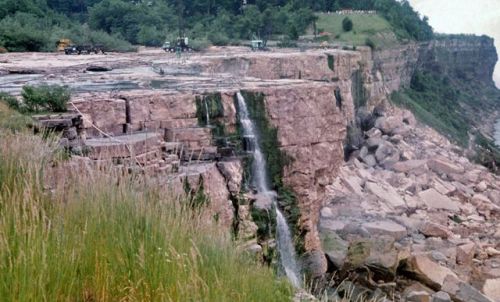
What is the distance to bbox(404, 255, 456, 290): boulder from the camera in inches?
627

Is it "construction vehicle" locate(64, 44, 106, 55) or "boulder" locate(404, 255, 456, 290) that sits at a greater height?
"construction vehicle" locate(64, 44, 106, 55)

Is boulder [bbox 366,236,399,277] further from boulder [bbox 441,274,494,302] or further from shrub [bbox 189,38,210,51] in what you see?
shrub [bbox 189,38,210,51]

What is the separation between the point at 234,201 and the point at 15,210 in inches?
316

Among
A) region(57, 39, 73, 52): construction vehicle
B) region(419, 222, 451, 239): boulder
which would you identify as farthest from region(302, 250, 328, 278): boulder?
region(57, 39, 73, 52): construction vehicle

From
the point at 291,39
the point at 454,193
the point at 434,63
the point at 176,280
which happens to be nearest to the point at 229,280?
the point at 176,280

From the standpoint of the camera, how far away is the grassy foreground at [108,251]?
138 inches

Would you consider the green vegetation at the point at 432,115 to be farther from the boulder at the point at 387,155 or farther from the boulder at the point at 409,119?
the boulder at the point at 387,155

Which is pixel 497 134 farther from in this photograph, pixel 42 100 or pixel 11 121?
pixel 11 121

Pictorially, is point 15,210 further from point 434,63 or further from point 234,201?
point 434,63

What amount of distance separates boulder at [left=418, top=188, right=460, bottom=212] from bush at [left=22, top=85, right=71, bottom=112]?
17.5m

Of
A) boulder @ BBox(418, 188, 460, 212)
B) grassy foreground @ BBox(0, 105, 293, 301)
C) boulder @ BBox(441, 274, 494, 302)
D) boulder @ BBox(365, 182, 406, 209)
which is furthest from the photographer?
boulder @ BBox(418, 188, 460, 212)

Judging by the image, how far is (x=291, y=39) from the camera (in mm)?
42531

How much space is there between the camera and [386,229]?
68.2 ft

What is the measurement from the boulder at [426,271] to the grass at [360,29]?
24566mm
